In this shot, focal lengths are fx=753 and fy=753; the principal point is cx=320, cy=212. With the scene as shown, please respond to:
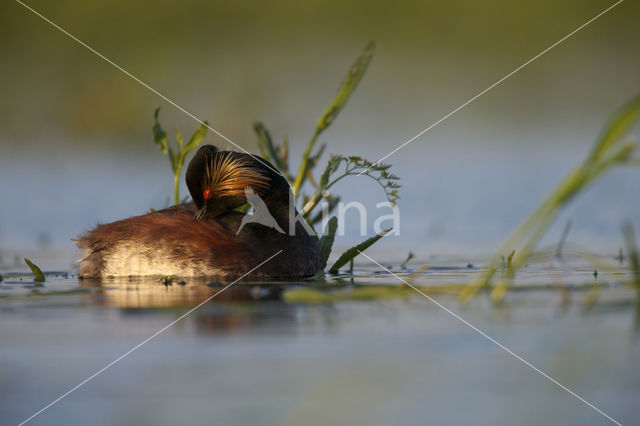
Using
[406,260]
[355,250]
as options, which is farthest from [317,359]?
[406,260]

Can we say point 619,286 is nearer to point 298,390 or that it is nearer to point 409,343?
point 409,343

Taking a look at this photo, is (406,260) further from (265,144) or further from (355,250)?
(265,144)

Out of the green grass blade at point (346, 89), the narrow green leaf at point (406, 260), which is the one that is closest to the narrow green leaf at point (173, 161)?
the green grass blade at point (346, 89)

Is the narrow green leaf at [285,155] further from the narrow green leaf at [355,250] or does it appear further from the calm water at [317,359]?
the calm water at [317,359]

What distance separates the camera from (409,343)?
3.15 meters

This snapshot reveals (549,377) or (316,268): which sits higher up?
(316,268)

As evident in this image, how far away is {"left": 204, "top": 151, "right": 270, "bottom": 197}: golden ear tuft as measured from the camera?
6.95 metres

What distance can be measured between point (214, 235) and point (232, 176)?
63cm

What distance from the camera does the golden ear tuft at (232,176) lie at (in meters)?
6.95

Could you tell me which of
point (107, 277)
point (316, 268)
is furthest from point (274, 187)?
point (107, 277)

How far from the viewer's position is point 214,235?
6637 millimetres

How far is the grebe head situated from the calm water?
2.59m

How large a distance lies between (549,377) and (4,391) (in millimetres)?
1860

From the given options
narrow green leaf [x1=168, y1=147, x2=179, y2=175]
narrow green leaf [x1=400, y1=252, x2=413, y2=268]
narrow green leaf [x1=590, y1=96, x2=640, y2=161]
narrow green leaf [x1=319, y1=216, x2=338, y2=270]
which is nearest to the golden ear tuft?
narrow green leaf [x1=168, y1=147, x2=179, y2=175]
